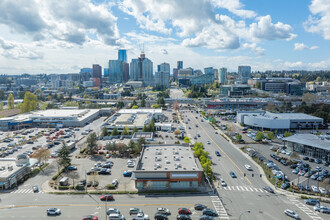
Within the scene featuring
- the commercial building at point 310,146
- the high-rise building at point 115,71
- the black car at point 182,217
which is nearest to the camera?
the black car at point 182,217

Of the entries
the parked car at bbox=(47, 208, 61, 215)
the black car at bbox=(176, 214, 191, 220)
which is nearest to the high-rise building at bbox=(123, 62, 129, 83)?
the parked car at bbox=(47, 208, 61, 215)

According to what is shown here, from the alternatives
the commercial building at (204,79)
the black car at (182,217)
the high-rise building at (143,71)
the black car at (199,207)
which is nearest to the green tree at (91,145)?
the black car at (199,207)

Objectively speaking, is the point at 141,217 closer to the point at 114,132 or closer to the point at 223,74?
the point at 114,132

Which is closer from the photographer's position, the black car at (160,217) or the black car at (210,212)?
the black car at (160,217)

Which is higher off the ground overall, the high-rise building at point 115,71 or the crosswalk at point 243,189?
the high-rise building at point 115,71

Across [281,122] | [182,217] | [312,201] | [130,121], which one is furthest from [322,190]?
[130,121]

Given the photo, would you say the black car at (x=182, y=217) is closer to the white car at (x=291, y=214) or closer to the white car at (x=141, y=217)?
the white car at (x=141, y=217)

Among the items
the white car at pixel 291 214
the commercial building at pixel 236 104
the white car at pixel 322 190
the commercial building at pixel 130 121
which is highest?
the commercial building at pixel 236 104

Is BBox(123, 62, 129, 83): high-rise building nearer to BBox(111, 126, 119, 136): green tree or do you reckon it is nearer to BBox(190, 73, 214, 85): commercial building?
BBox(190, 73, 214, 85): commercial building
